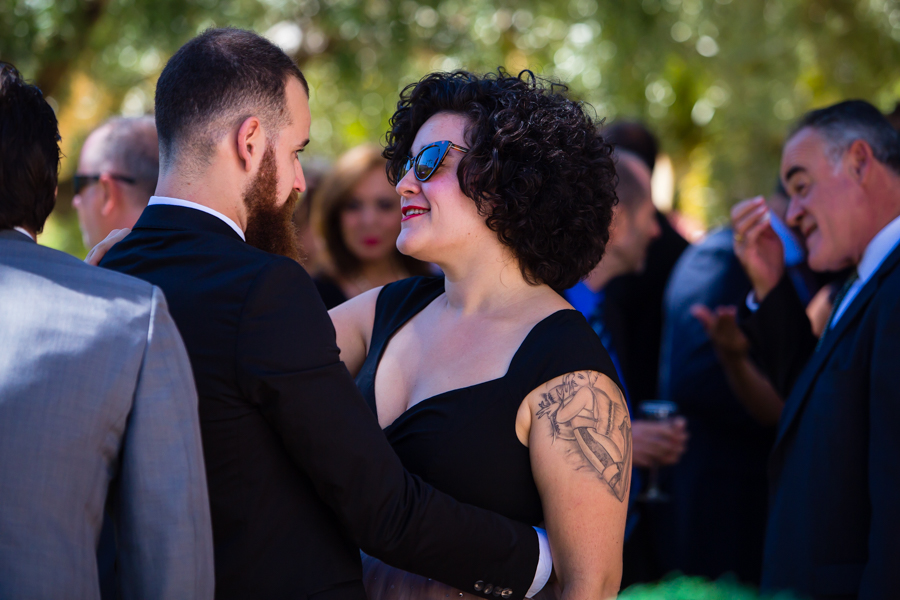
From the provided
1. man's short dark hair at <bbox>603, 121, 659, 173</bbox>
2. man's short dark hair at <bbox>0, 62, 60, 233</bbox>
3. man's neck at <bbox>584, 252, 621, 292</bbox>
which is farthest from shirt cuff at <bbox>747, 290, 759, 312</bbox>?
man's short dark hair at <bbox>0, 62, 60, 233</bbox>

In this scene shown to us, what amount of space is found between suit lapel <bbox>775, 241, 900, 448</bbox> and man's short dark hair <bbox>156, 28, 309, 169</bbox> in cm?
214

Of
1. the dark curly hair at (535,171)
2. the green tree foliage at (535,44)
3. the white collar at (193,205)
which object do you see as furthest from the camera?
the green tree foliage at (535,44)

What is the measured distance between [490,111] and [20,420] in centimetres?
156

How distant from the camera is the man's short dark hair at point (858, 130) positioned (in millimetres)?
3342

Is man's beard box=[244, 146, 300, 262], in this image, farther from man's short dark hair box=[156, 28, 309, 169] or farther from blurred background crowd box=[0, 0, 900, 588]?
blurred background crowd box=[0, 0, 900, 588]

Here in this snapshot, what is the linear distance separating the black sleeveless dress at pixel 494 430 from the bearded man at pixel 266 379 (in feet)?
0.48

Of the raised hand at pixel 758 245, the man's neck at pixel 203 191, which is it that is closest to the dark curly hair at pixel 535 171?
the man's neck at pixel 203 191

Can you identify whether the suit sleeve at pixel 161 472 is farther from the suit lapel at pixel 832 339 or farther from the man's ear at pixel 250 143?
the suit lapel at pixel 832 339

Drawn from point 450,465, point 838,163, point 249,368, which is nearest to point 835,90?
point 838,163

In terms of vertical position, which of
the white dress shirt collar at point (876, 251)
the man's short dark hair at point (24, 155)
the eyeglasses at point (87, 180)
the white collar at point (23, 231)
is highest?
the man's short dark hair at point (24, 155)

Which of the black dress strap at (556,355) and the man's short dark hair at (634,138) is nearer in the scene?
the black dress strap at (556,355)

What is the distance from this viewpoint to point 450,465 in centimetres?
218

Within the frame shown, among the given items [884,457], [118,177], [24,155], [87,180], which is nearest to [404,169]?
[24,155]

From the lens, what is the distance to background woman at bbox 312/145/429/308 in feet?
15.2
